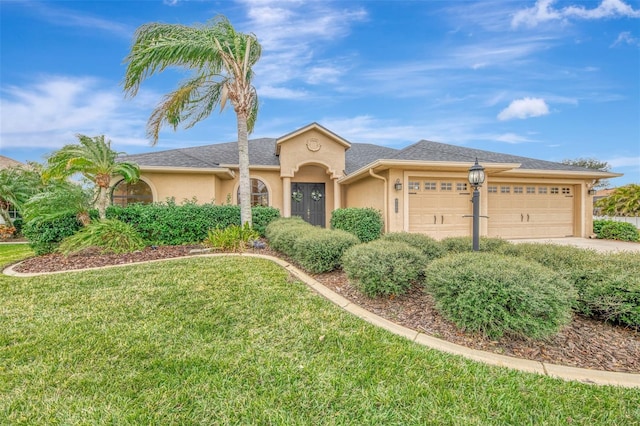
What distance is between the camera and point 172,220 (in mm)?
8516

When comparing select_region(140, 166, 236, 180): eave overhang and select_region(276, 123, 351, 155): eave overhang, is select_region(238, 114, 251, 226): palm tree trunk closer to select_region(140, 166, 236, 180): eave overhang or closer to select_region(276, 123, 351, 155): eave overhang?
select_region(140, 166, 236, 180): eave overhang

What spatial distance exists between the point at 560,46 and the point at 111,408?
13.6 meters

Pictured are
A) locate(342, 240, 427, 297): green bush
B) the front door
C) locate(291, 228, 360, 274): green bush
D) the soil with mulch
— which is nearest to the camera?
the soil with mulch

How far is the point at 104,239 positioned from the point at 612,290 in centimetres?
1006

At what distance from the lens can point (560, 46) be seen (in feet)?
30.2

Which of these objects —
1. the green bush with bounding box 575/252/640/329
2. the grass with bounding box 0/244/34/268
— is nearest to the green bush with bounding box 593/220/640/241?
the green bush with bounding box 575/252/640/329

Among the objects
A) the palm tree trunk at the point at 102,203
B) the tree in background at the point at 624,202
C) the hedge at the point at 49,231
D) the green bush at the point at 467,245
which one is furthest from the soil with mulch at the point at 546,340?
the tree in background at the point at 624,202

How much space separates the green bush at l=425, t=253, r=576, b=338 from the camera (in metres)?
2.88

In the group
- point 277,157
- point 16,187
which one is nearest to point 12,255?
point 16,187

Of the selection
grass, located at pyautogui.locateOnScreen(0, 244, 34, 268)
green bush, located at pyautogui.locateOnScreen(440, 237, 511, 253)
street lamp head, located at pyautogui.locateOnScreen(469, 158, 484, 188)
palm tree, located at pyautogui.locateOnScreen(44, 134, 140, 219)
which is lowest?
grass, located at pyautogui.locateOnScreen(0, 244, 34, 268)

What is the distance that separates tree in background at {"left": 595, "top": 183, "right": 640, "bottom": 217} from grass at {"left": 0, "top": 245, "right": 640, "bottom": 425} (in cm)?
2300

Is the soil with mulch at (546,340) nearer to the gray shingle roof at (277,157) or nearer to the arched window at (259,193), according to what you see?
the gray shingle roof at (277,157)

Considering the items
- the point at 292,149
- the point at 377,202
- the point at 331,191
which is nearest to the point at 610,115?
the point at 377,202

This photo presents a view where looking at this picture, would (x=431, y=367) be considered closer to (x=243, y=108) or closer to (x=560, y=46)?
(x=243, y=108)
